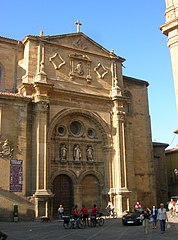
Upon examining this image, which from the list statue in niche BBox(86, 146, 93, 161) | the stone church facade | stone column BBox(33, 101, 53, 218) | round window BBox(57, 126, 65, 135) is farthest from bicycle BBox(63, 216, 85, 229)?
round window BBox(57, 126, 65, 135)

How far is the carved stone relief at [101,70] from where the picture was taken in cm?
2894

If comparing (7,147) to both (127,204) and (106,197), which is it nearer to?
(106,197)

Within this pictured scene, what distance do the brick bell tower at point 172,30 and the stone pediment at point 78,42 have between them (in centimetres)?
1287

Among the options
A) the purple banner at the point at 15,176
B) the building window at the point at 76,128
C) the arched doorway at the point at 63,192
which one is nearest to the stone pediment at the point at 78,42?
the building window at the point at 76,128

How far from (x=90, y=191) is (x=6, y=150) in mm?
8368

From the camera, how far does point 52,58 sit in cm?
2653

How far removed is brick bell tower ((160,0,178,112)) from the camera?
49.5 ft

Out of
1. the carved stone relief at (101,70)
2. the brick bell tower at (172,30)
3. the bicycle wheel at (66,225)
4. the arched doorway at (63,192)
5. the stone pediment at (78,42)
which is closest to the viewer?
the brick bell tower at (172,30)

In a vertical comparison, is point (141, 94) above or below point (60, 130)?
above

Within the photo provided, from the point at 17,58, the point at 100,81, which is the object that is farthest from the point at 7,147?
the point at 100,81

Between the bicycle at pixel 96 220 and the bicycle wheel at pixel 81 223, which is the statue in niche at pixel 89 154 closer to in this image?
the bicycle at pixel 96 220

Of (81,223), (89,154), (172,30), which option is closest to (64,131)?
(89,154)

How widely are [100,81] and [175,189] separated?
770 inches

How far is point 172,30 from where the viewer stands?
51.2ft
